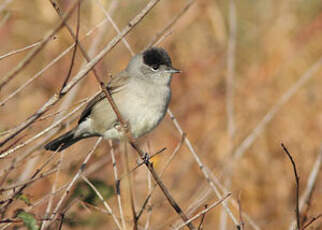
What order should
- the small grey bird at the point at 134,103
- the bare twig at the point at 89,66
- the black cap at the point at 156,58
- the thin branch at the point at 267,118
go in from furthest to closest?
the black cap at the point at 156,58, the small grey bird at the point at 134,103, the thin branch at the point at 267,118, the bare twig at the point at 89,66

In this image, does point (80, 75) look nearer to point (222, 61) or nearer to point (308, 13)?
point (222, 61)

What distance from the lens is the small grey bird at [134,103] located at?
3.48 m

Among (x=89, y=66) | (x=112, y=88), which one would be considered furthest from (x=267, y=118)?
(x=89, y=66)

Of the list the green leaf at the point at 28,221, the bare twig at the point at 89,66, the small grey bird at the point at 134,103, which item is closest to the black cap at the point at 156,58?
the small grey bird at the point at 134,103

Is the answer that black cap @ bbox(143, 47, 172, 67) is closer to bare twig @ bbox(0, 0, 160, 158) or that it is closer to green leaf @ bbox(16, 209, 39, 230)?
bare twig @ bbox(0, 0, 160, 158)

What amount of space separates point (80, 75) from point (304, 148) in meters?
4.04

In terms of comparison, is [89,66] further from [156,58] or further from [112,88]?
[156,58]

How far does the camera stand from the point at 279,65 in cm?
601

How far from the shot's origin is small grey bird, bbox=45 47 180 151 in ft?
11.4

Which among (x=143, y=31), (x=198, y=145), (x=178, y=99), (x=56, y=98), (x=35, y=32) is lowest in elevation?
(x=56, y=98)

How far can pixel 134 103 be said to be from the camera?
3.49 meters

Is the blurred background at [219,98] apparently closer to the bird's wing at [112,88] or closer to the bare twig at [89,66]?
the bird's wing at [112,88]

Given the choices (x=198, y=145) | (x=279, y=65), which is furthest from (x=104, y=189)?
(x=279, y=65)

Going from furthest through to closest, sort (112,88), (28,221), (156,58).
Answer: (156,58)
(112,88)
(28,221)
